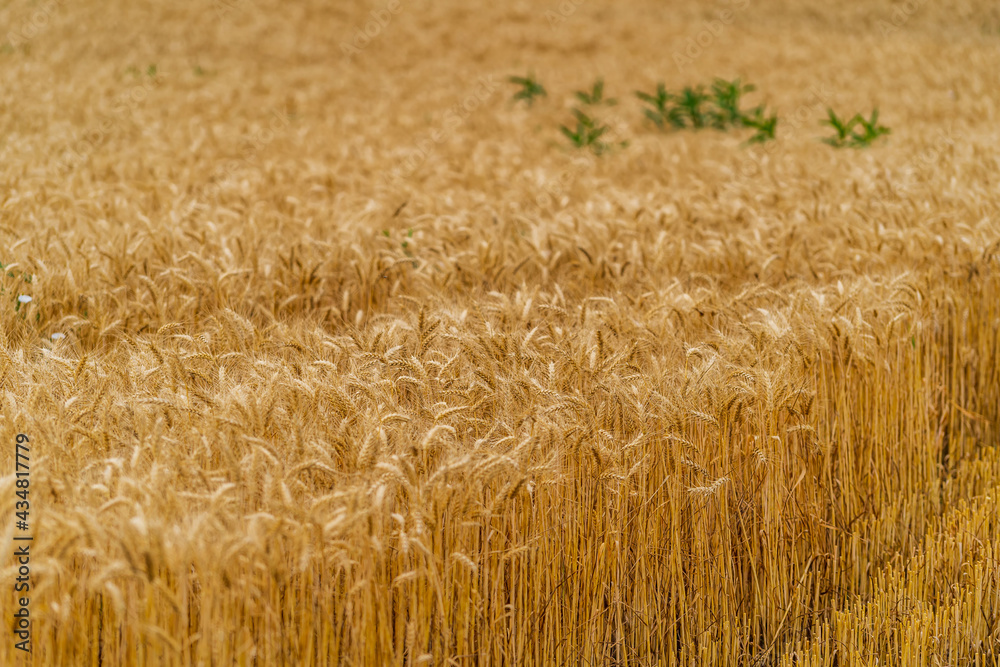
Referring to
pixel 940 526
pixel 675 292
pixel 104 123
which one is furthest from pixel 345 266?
pixel 104 123

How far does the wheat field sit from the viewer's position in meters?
1.50

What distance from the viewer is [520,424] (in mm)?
1924

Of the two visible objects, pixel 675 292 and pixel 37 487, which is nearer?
pixel 37 487

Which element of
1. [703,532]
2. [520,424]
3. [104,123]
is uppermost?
[104,123]

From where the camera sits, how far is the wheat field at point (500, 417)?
1.50 meters

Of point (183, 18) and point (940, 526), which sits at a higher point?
point (183, 18)

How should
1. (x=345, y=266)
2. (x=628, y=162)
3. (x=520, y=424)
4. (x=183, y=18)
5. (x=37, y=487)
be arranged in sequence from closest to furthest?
(x=37, y=487) < (x=520, y=424) < (x=345, y=266) < (x=628, y=162) < (x=183, y=18)

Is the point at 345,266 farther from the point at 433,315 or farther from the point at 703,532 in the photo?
the point at 703,532

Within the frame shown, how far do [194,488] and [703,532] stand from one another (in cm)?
128

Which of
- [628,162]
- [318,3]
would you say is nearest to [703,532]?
[628,162]

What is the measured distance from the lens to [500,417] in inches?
76.3

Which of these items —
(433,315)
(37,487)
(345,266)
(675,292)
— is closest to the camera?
(37,487)

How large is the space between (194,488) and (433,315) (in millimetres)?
1070

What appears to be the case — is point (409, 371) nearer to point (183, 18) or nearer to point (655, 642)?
point (655, 642)
